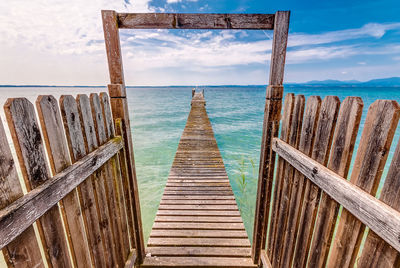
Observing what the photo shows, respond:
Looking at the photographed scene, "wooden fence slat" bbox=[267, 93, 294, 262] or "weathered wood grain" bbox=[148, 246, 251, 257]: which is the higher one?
"wooden fence slat" bbox=[267, 93, 294, 262]

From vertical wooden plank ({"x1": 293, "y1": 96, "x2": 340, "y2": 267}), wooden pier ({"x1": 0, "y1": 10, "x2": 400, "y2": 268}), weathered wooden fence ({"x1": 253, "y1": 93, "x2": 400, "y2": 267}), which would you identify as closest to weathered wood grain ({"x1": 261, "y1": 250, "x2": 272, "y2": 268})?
wooden pier ({"x1": 0, "y1": 10, "x2": 400, "y2": 268})

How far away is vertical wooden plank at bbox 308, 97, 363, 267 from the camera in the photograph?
1.17 meters

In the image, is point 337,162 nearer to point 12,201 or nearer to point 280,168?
point 280,168

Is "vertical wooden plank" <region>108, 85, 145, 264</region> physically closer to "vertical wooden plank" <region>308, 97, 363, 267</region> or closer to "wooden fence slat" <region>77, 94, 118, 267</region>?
"wooden fence slat" <region>77, 94, 118, 267</region>

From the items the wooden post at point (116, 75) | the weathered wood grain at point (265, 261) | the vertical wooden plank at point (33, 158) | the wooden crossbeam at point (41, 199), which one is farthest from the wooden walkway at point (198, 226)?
the wooden crossbeam at point (41, 199)

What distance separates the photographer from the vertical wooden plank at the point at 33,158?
957 mm

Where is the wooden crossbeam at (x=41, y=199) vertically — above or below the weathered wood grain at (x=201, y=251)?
above

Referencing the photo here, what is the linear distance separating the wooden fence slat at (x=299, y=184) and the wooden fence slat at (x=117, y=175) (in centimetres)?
172

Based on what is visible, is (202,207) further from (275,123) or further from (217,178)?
(275,123)

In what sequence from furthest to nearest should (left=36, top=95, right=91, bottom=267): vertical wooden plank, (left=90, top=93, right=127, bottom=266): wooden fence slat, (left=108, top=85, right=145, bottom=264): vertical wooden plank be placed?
(left=108, top=85, right=145, bottom=264): vertical wooden plank < (left=90, top=93, right=127, bottom=266): wooden fence slat < (left=36, top=95, right=91, bottom=267): vertical wooden plank

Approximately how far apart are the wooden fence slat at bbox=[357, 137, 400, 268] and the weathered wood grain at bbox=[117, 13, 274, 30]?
1545mm

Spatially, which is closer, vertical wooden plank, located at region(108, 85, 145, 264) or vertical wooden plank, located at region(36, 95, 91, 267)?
vertical wooden plank, located at region(36, 95, 91, 267)

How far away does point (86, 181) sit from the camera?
4.93 feet

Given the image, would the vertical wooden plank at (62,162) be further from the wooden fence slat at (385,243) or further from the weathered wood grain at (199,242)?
the wooden fence slat at (385,243)
